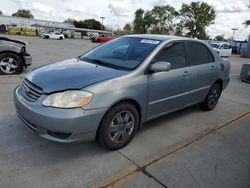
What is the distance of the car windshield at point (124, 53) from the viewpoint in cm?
368

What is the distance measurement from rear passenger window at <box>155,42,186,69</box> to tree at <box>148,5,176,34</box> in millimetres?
66587

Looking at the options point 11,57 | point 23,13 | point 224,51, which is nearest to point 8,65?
point 11,57

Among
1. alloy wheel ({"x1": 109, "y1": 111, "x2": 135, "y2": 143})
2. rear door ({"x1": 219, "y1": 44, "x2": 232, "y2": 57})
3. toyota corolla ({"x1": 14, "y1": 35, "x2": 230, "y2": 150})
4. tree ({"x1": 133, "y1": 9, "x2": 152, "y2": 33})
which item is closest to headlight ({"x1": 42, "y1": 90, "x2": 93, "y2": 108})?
toyota corolla ({"x1": 14, "y1": 35, "x2": 230, "y2": 150})

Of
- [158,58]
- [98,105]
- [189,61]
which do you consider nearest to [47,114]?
[98,105]

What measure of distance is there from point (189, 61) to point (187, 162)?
6.25 ft

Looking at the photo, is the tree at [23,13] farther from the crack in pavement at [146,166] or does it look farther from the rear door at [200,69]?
the crack in pavement at [146,166]

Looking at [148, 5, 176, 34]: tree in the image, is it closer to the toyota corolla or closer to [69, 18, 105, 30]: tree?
[69, 18, 105, 30]: tree

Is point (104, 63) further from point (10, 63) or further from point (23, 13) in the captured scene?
point (23, 13)

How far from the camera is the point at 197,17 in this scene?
58.8m

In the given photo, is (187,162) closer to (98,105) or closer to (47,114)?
(98,105)

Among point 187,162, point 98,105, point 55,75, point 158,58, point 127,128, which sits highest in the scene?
point 158,58

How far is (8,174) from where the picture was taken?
8.92ft

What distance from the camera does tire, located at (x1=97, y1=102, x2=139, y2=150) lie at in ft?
10.3

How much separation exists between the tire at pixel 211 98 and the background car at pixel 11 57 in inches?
216
